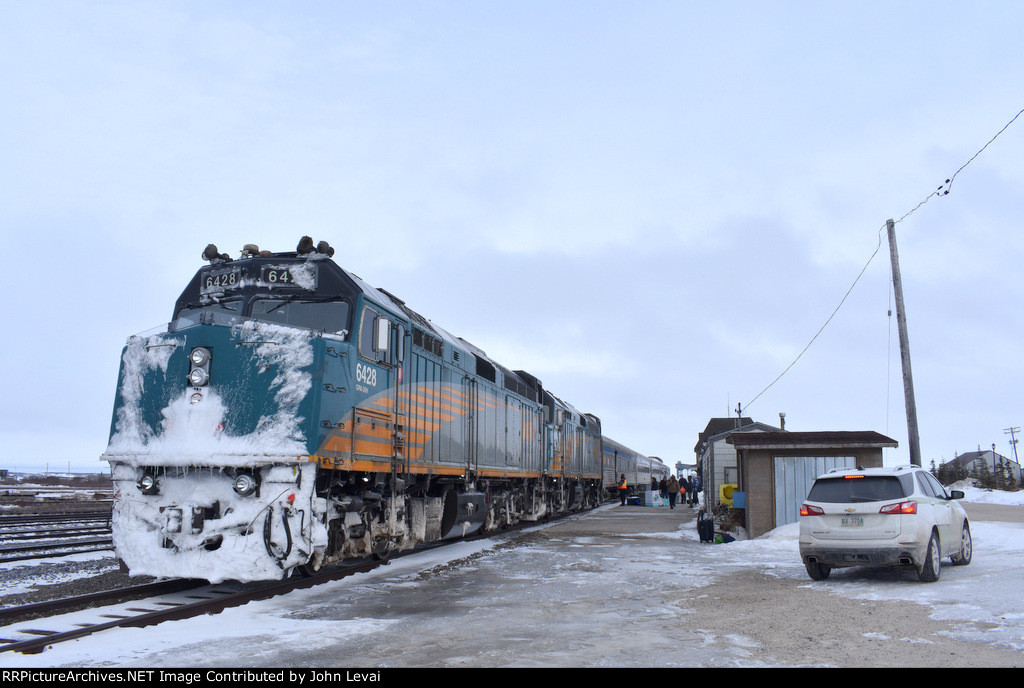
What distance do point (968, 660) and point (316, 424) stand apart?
22.4ft

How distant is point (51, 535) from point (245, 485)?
43.0 feet

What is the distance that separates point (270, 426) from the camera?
8883 millimetres

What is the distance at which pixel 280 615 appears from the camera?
7.92 meters

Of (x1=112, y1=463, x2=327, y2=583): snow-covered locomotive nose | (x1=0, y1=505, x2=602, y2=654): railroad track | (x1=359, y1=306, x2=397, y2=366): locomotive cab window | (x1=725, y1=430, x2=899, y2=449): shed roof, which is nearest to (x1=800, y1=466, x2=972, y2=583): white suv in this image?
(x1=725, y1=430, x2=899, y2=449): shed roof

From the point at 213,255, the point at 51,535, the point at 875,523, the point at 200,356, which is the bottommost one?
the point at 51,535

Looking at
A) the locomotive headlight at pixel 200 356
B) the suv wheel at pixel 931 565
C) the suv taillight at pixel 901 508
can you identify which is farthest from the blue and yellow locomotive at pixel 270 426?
the suv wheel at pixel 931 565

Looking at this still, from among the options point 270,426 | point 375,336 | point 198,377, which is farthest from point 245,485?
point 375,336

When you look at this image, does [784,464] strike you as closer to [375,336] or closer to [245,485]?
[375,336]

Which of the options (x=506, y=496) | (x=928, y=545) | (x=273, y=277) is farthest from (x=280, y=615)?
(x=506, y=496)

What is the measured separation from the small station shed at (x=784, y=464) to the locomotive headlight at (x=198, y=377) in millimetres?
11956

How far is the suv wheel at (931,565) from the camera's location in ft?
32.2

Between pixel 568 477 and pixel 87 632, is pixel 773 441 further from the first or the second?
pixel 87 632

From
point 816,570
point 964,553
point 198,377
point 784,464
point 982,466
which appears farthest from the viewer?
point 982,466

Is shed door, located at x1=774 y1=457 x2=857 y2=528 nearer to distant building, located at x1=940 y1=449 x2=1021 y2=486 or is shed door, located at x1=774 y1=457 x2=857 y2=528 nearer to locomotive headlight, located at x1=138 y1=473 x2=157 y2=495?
locomotive headlight, located at x1=138 y1=473 x2=157 y2=495
